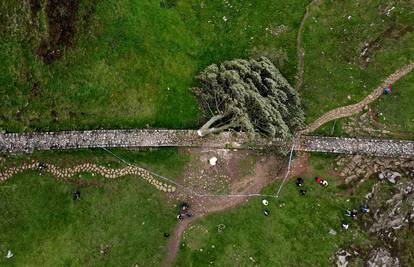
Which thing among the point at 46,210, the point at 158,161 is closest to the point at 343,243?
the point at 158,161

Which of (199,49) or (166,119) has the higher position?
(199,49)

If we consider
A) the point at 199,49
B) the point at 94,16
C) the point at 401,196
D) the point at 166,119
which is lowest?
the point at 401,196

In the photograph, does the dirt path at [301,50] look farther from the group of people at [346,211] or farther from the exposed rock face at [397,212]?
the exposed rock face at [397,212]

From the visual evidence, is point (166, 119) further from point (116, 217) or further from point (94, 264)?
point (94, 264)

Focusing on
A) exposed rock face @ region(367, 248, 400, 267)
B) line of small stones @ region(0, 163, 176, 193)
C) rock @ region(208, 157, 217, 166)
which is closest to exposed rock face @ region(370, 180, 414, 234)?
exposed rock face @ region(367, 248, 400, 267)

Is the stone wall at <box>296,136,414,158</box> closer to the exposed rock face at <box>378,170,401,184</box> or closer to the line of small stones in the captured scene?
the exposed rock face at <box>378,170,401,184</box>

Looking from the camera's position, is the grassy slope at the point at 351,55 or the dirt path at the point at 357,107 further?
the grassy slope at the point at 351,55

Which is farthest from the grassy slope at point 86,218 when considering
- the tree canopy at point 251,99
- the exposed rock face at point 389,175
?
the exposed rock face at point 389,175
